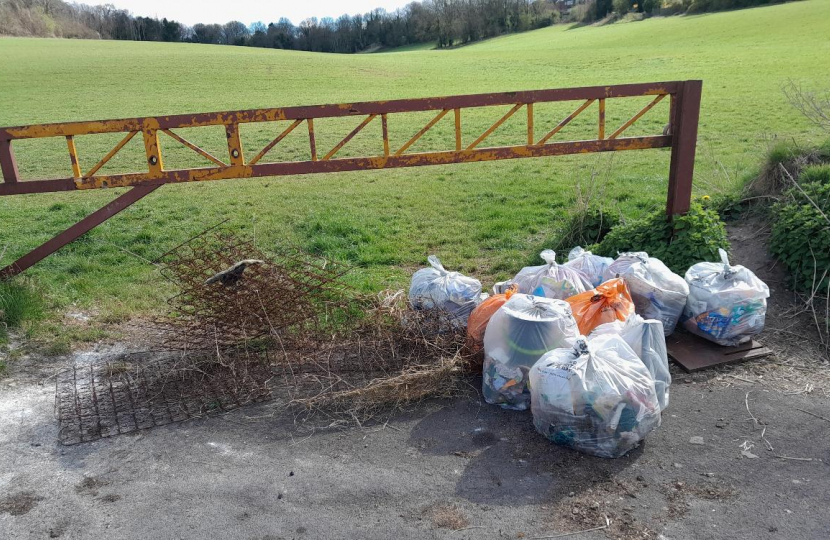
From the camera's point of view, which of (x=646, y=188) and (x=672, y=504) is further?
(x=646, y=188)

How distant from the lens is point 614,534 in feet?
10.1

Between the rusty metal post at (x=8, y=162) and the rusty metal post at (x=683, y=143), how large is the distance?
17.7 feet

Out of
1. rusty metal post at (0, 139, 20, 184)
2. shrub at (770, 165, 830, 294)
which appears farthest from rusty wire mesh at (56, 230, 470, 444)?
shrub at (770, 165, 830, 294)

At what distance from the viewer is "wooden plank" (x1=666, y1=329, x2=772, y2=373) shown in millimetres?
4605

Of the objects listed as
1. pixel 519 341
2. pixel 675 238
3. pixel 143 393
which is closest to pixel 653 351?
pixel 519 341

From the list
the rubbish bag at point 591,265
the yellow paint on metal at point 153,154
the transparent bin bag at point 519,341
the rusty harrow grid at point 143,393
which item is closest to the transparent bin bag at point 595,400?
the transparent bin bag at point 519,341

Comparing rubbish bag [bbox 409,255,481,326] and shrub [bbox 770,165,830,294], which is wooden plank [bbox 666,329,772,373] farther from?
rubbish bag [bbox 409,255,481,326]

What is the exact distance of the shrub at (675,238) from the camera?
18.1 feet

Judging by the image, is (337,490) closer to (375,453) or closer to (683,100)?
(375,453)

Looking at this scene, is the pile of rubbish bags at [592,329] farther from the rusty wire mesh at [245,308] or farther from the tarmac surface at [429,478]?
the rusty wire mesh at [245,308]

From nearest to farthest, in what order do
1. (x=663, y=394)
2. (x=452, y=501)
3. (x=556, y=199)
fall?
(x=452, y=501) → (x=663, y=394) → (x=556, y=199)

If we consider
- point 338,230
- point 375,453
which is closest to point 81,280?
point 338,230

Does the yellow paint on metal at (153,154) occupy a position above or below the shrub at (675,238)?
above

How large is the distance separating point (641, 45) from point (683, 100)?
45.5 metres
